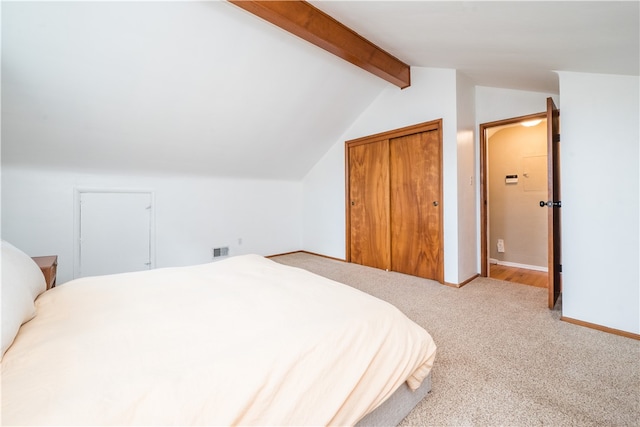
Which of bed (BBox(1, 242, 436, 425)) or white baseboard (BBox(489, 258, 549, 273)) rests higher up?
bed (BBox(1, 242, 436, 425))

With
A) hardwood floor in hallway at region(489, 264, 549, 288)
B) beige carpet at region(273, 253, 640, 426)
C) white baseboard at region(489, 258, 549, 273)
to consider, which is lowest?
beige carpet at region(273, 253, 640, 426)

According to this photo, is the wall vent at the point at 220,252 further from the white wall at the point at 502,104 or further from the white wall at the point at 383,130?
the white wall at the point at 502,104

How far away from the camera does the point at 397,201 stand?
348 cm

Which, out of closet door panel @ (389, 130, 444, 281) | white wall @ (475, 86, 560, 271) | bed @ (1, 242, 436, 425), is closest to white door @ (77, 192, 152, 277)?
bed @ (1, 242, 436, 425)

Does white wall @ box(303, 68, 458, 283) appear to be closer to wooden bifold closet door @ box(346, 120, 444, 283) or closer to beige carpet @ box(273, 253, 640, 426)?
wooden bifold closet door @ box(346, 120, 444, 283)

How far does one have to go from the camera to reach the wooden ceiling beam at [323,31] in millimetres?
1919

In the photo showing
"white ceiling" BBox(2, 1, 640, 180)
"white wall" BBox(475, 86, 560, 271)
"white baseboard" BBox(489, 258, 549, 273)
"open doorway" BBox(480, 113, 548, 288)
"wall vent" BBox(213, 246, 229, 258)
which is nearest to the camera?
"white ceiling" BBox(2, 1, 640, 180)

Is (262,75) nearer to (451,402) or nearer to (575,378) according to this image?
(451,402)

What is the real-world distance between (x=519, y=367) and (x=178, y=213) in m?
3.92

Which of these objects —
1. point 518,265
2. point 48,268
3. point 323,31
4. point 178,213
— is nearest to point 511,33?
point 323,31

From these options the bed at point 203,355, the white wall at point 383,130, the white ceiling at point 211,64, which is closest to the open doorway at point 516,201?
the white wall at point 383,130

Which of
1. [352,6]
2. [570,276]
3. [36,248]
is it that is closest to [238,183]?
[36,248]

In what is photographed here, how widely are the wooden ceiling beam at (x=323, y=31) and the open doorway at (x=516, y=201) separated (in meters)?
1.64

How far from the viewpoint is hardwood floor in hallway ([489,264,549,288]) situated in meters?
3.10
